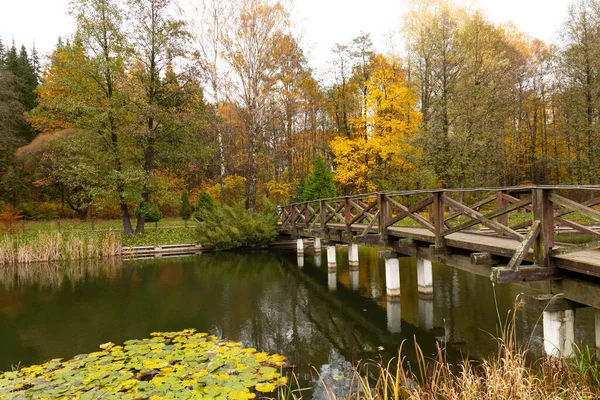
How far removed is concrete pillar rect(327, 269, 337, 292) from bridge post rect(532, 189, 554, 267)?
619 cm

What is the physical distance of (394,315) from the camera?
746 centimetres

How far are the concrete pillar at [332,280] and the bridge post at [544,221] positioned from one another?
6190mm

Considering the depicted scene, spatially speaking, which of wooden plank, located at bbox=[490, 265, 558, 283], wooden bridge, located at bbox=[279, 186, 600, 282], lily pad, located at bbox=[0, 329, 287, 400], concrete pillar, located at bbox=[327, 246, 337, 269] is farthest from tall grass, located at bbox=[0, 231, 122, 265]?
wooden plank, located at bbox=[490, 265, 558, 283]

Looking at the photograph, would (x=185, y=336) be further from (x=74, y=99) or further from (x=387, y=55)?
(x=387, y=55)

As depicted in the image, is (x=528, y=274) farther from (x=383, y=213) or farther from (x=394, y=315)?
(x=383, y=213)

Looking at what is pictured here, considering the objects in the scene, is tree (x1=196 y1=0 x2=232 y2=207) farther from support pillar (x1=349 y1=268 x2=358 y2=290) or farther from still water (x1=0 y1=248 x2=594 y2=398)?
support pillar (x1=349 y1=268 x2=358 y2=290)

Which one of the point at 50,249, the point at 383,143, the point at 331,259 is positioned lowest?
the point at 331,259

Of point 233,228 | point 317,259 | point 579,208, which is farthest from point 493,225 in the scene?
point 233,228

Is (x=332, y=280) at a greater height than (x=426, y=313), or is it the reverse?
(x=426, y=313)

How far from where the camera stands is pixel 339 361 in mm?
5375

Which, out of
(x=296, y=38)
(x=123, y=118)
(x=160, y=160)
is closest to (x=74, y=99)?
(x=123, y=118)

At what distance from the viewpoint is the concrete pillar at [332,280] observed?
33.9ft

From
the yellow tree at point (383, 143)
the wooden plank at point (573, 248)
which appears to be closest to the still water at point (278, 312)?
the wooden plank at point (573, 248)

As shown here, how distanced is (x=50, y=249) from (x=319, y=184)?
12.7 metres
